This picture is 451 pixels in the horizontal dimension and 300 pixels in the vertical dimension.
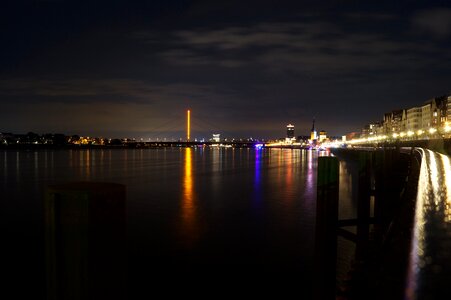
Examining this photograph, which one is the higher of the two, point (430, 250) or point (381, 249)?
point (430, 250)

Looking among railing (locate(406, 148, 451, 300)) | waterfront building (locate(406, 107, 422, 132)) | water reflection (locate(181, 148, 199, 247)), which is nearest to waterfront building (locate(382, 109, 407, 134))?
waterfront building (locate(406, 107, 422, 132))

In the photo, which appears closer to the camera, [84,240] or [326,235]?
[84,240]

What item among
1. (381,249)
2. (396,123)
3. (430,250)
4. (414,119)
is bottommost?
(381,249)

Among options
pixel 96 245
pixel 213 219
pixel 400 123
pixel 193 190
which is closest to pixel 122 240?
pixel 96 245

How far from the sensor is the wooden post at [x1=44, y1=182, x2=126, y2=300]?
2156 mm

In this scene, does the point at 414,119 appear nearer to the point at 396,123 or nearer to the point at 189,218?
the point at 396,123

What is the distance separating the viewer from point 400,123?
139m

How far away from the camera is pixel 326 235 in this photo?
6395mm

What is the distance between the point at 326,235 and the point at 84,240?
4868 mm

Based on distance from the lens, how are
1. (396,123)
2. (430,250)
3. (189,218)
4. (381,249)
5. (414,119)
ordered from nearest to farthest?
(430,250) → (381,249) → (189,218) → (414,119) → (396,123)

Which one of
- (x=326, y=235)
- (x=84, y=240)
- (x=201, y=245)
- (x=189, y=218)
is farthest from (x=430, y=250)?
(x=189, y=218)

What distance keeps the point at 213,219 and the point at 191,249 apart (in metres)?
5.49

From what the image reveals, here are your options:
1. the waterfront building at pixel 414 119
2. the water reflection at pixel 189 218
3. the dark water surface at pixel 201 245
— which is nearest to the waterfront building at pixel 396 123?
the waterfront building at pixel 414 119

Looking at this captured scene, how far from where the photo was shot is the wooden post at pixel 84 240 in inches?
84.9
